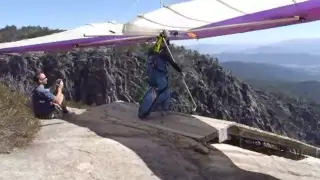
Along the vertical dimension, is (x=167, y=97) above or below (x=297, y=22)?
below

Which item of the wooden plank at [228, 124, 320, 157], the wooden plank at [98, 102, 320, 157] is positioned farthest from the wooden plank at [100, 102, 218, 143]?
the wooden plank at [228, 124, 320, 157]

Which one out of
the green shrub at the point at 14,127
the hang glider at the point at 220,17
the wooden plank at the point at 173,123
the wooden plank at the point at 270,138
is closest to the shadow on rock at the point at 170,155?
the wooden plank at the point at 173,123

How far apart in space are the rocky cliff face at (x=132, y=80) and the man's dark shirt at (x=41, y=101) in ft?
140

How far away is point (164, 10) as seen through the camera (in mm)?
9711

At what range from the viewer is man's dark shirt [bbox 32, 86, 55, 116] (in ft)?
35.7

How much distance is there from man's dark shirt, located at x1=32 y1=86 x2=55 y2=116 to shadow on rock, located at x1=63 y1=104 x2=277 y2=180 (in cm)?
69

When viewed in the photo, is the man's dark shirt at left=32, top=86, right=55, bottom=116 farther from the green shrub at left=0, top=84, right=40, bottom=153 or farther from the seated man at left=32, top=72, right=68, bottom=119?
the green shrub at left=0, top=84, right=40, bottom=153

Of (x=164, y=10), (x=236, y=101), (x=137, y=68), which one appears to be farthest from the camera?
(x=236, y=101)

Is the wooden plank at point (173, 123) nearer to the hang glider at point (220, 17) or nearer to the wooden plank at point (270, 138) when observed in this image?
the wooden plank at point (270, 138)

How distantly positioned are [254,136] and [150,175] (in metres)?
3.86

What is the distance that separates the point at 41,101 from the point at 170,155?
3993 millimetres

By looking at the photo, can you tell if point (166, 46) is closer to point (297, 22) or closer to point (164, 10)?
point (164, 10)

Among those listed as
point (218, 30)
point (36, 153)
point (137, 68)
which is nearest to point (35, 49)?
point (36, 153)

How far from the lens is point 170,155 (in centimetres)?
842
